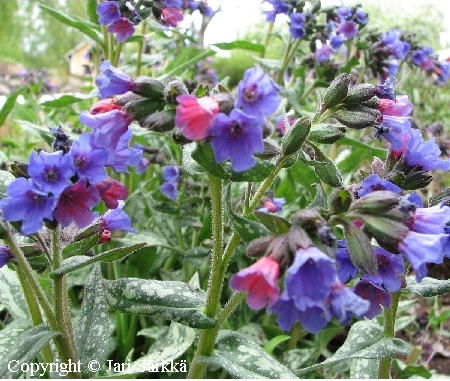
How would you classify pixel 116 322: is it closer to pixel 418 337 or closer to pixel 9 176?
pixel 9 176

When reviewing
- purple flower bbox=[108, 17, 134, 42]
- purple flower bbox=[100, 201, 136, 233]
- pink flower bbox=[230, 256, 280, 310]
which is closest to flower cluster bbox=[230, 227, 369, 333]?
pink flower bbox=[230, 256, 280, 310]

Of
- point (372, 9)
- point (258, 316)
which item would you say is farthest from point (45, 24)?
point (258, 316)

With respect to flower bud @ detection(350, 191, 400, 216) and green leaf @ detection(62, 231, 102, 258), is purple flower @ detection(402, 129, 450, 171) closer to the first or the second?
flower bud @ detection(350, 191, 400, 216)

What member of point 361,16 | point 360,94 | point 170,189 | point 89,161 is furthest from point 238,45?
point 89,161

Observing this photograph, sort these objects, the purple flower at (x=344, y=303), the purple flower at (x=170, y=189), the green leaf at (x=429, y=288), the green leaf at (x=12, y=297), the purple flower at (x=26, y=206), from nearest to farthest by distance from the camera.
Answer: the purple flower at (x=344, y=303) → the purple flower at (x=26, y=206) → the green leaf at (x=429, y=288) → the green leaf at (x=12, y=297) → the purple flower at (x=170, y=189)

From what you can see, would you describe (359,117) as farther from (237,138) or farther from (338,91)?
(237,138)

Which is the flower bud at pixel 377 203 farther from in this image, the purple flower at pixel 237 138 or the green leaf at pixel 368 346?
the green leaf at pixel 368 346

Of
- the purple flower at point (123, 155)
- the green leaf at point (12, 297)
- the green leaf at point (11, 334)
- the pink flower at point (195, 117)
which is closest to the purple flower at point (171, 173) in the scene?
the green leaf at point (12, 297)
